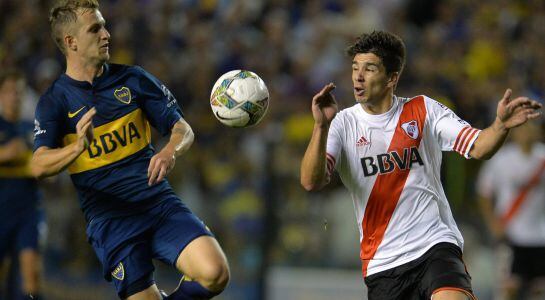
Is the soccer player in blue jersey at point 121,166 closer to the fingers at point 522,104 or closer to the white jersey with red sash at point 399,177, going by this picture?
the white jersey with red sash at point 399,177

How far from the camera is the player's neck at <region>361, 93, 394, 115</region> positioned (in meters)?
6.03

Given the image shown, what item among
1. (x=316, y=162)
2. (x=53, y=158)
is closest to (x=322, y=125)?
(x=316, y=162)

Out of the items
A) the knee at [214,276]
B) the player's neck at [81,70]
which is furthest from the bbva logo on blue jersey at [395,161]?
the player's neck at [81,70]

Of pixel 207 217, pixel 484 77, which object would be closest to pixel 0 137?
pixel 207 217

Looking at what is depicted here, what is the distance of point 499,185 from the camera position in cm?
1057

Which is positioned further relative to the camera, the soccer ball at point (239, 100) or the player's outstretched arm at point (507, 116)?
the soccer ball at point (239, 100)

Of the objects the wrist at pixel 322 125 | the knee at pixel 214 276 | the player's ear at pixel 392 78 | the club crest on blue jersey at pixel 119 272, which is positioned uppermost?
the player's ear at pixel 392 78

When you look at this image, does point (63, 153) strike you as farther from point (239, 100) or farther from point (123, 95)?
point (239, 100)

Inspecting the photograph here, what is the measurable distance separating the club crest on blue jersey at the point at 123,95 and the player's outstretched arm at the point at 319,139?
1326mm

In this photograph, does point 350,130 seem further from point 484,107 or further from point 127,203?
point 484,107

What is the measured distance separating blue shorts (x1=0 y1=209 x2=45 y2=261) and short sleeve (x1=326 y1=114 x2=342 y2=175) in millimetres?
4132

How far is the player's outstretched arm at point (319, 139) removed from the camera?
215 inches

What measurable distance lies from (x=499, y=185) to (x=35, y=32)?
6.09m

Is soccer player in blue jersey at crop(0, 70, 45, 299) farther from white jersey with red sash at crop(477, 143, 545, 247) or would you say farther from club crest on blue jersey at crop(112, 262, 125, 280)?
white jersey with red sash at crop(477, 143, 545, 247)
